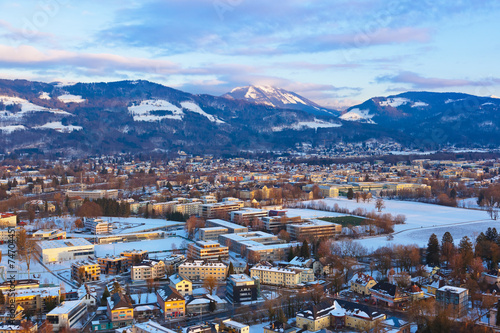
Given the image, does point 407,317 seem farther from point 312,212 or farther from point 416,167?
point 416,167

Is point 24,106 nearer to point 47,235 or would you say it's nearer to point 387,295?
point 47,235

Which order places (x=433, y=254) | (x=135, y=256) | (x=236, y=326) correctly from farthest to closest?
(x=135, y=256), (x=433, y=254), (x=236, y=326)

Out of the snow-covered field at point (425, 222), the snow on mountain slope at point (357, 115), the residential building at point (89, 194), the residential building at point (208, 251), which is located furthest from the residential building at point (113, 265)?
the snow on mountain slope at point (357, 115)

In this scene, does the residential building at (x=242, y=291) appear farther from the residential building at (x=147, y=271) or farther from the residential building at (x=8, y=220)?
the residential building at (x=8, y=220)

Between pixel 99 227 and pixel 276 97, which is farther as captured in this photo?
pixel 276 97

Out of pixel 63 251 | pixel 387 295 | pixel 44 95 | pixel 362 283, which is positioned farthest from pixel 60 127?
pixel 387 295

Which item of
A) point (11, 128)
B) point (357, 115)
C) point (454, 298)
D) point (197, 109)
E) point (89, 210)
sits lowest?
point (454, 298)
